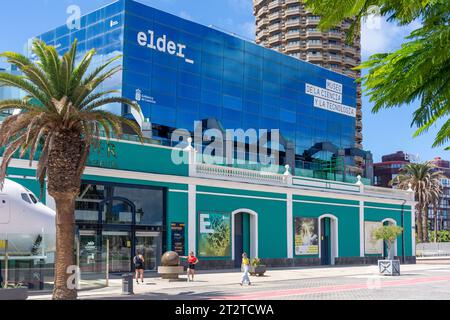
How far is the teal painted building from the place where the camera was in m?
35.0

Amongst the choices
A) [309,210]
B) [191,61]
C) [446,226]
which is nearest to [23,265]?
[309,210]

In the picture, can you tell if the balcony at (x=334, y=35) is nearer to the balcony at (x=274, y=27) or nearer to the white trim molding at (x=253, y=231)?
the balcony at (x=274, y=27)

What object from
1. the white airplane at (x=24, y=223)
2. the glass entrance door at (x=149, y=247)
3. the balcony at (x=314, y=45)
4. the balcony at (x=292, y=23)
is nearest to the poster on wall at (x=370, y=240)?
the glass entrance door at (x=149, y=247)

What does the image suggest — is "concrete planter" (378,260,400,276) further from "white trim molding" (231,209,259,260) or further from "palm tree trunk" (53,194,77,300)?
"palm tree trunk" (53,194,77,300)

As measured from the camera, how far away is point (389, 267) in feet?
124

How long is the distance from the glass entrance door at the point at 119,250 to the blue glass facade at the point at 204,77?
18.3m

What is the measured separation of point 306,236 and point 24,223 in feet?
93.5

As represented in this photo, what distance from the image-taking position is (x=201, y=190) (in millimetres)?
40469

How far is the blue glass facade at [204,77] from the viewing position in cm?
5209

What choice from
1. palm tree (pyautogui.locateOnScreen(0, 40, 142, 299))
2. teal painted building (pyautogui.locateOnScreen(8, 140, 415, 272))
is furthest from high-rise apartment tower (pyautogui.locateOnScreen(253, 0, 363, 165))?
palm tree (pyautogui.locateOnScreen(0, 40, 142, 299))

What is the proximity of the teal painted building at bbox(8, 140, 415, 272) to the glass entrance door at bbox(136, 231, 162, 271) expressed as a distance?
0.21ft

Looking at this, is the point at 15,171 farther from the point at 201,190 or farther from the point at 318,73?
the point at 318,73

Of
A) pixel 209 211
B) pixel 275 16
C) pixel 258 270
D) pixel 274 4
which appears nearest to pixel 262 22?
pixel 275 16

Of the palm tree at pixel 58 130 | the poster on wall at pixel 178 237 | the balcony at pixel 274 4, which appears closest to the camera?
the palm tree at pixel 58 130
